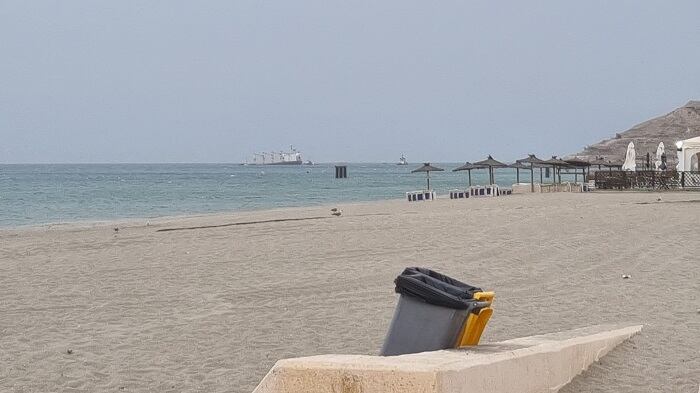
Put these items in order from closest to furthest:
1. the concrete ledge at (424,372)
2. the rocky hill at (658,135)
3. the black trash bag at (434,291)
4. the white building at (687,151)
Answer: the concrete ledge at (424,372)
the black trash bag at (434,291)
the white building at (687,151)
the rocky hill at (658,135)

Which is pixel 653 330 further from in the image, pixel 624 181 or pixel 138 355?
pixel 624 181

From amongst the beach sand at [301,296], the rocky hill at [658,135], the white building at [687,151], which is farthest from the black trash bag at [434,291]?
the rocky hill at [658,135]

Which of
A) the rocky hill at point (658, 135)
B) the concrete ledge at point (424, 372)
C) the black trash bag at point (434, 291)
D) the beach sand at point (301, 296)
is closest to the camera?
the concrete ledge at point (424, 372)

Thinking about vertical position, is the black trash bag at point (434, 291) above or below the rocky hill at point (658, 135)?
below

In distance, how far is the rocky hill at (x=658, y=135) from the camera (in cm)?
5747

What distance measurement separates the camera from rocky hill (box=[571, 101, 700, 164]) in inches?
2263

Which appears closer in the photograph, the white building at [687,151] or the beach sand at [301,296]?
the beach sand at [301,296]

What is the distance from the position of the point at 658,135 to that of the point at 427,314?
60807 mm

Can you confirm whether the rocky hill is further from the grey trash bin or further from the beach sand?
the grey trash bin

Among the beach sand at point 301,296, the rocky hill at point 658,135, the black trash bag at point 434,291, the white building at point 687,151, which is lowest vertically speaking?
the beach sand at point 301,296

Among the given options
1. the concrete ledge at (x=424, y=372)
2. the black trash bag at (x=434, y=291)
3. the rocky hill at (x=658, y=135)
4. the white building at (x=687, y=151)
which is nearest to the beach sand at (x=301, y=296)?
the concrete ledge at (x=424, y=372)

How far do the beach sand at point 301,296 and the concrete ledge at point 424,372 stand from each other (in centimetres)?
85

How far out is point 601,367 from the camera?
486 cm

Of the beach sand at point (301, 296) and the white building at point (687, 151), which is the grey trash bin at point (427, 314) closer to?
the beach sand at point (301, 296)
